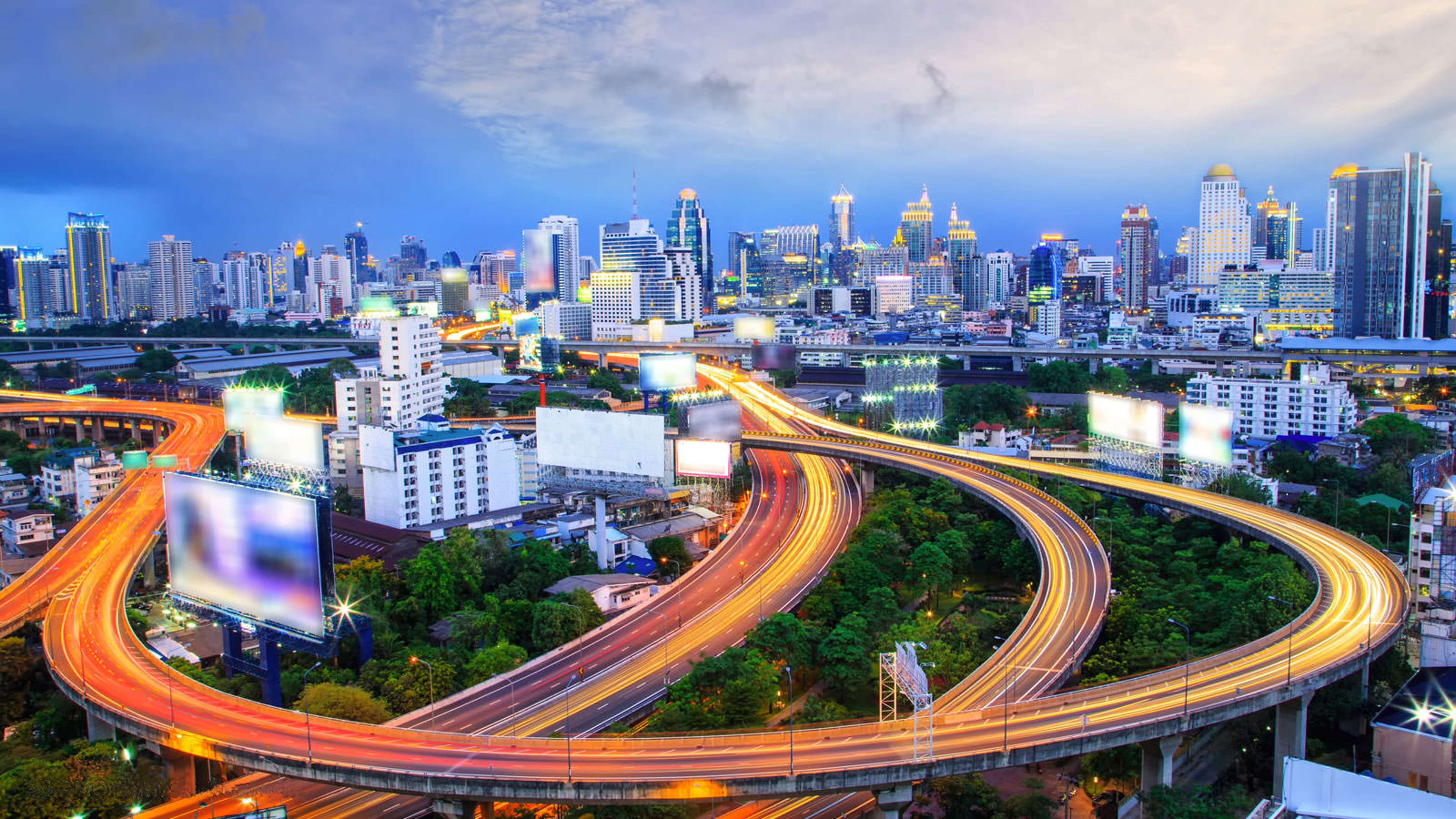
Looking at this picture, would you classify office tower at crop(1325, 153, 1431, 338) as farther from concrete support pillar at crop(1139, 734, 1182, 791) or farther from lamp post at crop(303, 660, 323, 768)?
lamp post at crop(303, 660, 323, 768)

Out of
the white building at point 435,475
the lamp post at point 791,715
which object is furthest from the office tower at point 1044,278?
the lamp post at point 791,715

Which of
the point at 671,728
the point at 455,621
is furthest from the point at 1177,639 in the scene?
the point at 455,621

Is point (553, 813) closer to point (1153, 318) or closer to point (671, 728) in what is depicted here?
point (671, 728)

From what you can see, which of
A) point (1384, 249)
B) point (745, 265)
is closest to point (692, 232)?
point (745, 265)

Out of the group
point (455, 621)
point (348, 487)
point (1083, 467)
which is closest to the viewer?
point (455, 621)

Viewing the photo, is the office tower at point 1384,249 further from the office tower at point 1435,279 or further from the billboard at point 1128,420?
the billboard at point 1128,420

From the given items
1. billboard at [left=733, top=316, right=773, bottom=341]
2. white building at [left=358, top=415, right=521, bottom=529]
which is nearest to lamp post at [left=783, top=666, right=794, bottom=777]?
white building at [left=358, top=415, right=521, bottom=529]

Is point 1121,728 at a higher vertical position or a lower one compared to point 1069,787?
higher
